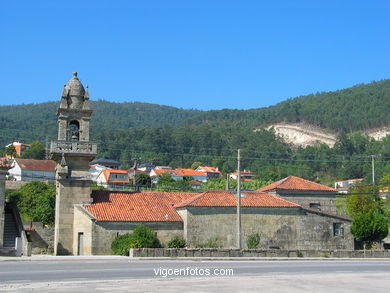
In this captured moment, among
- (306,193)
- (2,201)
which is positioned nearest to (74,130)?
(2,201)

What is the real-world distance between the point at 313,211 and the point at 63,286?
2982cm

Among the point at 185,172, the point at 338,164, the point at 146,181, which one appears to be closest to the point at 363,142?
the point at 338,164

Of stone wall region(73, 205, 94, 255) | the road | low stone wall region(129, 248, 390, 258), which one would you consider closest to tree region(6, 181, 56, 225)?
stone wall region(73, 205, 94, 255)

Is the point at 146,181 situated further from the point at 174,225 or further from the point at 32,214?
the point at 174,225

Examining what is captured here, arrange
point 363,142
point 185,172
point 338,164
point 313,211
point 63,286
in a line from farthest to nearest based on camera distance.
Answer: point 363,142 < point 338,164 < point 185,172 < point 313,211 < point 63,286

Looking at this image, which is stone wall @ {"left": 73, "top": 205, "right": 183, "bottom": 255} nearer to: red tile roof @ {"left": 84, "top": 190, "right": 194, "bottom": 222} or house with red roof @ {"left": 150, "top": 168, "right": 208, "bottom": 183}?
red tile roof @ {"left": 84, "top": 190, "right": 194, "bottom": 222}

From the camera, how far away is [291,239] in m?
42.5

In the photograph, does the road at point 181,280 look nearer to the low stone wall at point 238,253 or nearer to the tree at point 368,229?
the low stone wall at point 238,253

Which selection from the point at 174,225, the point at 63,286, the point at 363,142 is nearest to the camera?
the point at 63,286

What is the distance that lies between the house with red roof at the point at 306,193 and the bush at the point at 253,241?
9665mm

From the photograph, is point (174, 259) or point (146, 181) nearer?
point (174, 259)

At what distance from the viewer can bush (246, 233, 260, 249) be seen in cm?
4119

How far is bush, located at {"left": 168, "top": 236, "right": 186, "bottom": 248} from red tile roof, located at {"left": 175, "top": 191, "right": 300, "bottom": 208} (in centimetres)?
244

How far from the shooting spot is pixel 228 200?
1654 inches
